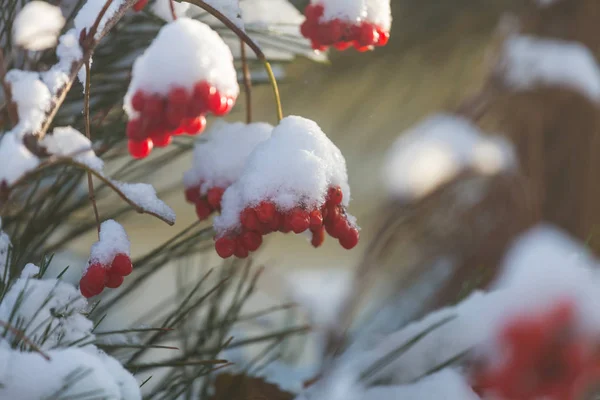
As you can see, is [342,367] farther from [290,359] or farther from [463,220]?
[463,220]

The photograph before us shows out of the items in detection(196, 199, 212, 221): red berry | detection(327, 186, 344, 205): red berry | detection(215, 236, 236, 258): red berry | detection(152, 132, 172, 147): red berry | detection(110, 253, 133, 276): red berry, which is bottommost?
detection(196, 199, 212, 221): red berry

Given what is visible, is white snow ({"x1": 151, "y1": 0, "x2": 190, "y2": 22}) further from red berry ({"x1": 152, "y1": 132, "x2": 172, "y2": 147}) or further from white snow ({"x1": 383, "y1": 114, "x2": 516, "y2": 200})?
white snow ({"x1": 383, "y1": 114, "x2": 516, "y2": 200})

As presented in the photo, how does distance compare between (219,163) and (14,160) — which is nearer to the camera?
(14,160)

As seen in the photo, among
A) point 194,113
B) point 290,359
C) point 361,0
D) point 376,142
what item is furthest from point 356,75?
point 194,113

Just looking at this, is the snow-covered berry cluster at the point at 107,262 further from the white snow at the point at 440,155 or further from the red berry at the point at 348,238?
the white snow at the point at 440,155

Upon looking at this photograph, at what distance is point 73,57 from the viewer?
0.31 m

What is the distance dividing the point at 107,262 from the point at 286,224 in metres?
0.09

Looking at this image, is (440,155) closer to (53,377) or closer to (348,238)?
(348,238)

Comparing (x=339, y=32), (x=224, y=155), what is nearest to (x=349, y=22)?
(x=339, y=32)

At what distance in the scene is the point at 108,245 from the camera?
1.09 feet

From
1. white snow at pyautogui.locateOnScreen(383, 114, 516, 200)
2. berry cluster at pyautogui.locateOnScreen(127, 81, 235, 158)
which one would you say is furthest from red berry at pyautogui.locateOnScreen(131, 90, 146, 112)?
white snow at pyautogui.locateOnScreen(383, 114, 516, 200)

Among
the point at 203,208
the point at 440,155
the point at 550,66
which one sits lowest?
the point at 440,155

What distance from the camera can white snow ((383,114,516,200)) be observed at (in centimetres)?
101

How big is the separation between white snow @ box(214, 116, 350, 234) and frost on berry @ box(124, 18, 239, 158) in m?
0.04
